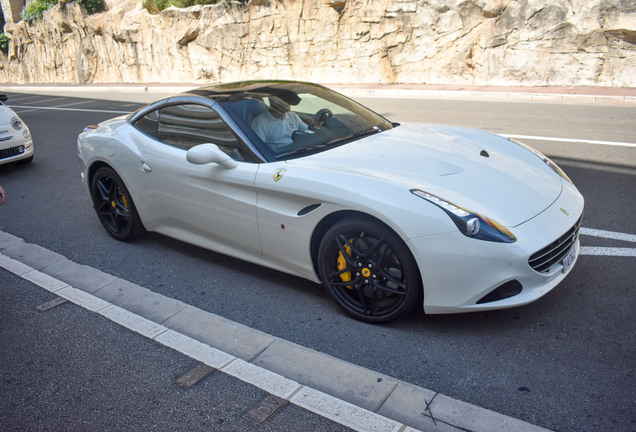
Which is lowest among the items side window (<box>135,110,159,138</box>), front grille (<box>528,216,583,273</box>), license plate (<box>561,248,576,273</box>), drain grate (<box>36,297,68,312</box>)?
drain grate (<box>36,297,68,312</box>)

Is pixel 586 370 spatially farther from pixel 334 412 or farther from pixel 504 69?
pixel 504 69

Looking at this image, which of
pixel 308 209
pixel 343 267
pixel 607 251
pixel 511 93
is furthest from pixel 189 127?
pixel 511 93

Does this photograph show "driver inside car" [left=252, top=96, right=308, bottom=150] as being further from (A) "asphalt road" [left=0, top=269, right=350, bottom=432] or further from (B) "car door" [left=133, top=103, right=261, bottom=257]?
(A) "asphalt road" [left=0, top=269, right=350, bottom=432]

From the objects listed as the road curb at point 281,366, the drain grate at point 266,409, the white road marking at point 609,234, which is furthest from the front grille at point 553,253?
the drain grate at point 266,409

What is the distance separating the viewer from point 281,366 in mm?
3242

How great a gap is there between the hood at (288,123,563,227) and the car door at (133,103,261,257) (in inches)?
20.7

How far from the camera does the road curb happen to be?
2705 millimetres

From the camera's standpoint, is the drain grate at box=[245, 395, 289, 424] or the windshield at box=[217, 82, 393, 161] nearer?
the drain grate at box=[245, 395, 289, 424]

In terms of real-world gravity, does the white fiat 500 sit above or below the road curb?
above

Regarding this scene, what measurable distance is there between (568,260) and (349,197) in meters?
1.38

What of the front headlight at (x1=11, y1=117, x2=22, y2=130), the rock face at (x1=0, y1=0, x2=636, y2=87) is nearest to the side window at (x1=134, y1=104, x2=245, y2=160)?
the front headlight at (x1=11, y1=117, x2=22, y2=130)

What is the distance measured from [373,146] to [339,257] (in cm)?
95

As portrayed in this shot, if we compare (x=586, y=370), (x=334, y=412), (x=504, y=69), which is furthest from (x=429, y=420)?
(x=504, y=69)

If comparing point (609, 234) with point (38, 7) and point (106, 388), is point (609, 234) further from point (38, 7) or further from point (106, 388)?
point (38, 7)
